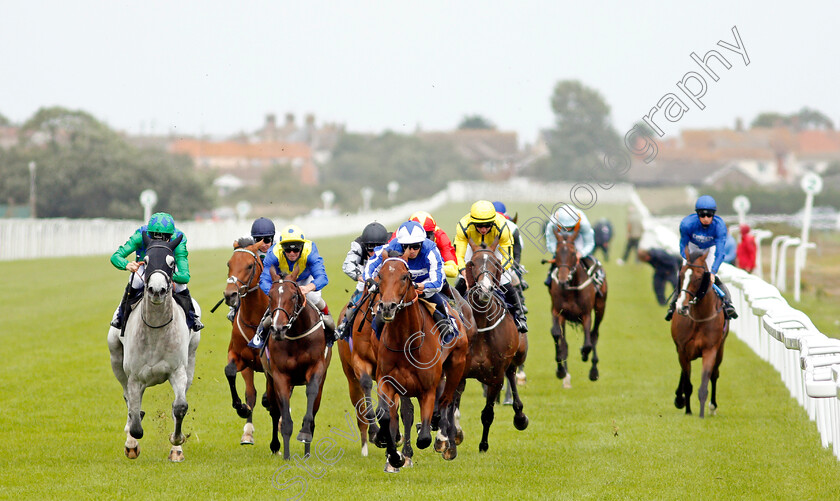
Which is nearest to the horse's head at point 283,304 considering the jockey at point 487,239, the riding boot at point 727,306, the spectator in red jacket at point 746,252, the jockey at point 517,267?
the jockey at point 487,239

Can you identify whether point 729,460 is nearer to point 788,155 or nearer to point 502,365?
point 502,365

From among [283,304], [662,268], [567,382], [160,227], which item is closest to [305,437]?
[283,304]

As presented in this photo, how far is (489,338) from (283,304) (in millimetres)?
2100

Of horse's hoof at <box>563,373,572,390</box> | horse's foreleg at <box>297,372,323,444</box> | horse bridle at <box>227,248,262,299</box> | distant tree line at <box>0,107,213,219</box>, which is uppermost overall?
distant tree line at <box>0,107,213,219</box>

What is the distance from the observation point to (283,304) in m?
9.04

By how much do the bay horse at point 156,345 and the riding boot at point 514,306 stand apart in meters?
2.97

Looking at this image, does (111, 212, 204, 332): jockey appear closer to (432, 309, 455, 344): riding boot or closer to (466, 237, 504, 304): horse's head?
(432, 309, 455, 344): riding boot

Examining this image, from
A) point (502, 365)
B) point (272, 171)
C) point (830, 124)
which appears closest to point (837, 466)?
point (502, 365)

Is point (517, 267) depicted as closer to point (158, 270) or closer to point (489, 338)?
point (489, 338)

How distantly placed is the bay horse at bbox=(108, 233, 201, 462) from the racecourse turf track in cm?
37

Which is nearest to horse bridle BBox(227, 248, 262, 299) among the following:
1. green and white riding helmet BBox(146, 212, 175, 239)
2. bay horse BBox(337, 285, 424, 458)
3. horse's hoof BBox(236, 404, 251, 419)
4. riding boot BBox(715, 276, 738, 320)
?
green and white riding helmet BBox(146, 212, 175, 239)

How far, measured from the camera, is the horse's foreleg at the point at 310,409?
9276mm

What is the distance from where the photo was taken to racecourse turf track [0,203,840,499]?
837 centimetres

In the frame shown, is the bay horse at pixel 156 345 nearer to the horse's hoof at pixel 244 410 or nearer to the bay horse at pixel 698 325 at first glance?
the horse's hoof at pixel 244 410
